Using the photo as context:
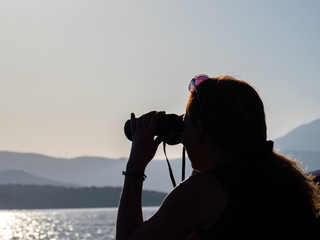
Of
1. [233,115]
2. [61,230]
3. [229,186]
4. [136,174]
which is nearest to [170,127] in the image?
[136,174]

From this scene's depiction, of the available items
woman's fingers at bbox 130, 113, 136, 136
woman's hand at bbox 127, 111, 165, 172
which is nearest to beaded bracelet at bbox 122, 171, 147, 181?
woman's hand at bbox 127, 111, 165, 172

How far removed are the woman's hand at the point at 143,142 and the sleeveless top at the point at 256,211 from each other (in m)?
0.46

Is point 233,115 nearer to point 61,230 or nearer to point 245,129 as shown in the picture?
point 245,129

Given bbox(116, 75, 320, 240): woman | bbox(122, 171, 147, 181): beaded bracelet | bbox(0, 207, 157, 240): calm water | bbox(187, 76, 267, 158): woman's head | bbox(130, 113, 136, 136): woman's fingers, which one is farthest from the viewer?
bbox(0, 207, 157, 240): calm water

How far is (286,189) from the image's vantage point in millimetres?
2443

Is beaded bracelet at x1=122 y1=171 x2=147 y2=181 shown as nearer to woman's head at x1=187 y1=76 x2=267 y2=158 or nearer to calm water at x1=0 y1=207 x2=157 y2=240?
woman's head at x1=187 y1=76 x2=267 y2=158

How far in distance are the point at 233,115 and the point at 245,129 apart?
73mm

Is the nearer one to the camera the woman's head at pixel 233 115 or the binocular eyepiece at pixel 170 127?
the woman's head at pixel 233 115

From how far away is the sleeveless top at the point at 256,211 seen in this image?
91.3 inches

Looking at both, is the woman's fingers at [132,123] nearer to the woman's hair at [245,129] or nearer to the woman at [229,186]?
the woman at [229,186]

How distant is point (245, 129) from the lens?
7.97 ft

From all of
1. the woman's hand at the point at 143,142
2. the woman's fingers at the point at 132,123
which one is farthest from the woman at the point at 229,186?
the woman's fingers at the point at 132,123

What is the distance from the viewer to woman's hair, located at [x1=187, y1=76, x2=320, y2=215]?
242 cm

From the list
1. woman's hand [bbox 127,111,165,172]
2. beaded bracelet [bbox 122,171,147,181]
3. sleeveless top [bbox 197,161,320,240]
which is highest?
woman's hand [bbox 127,111,165,172]
